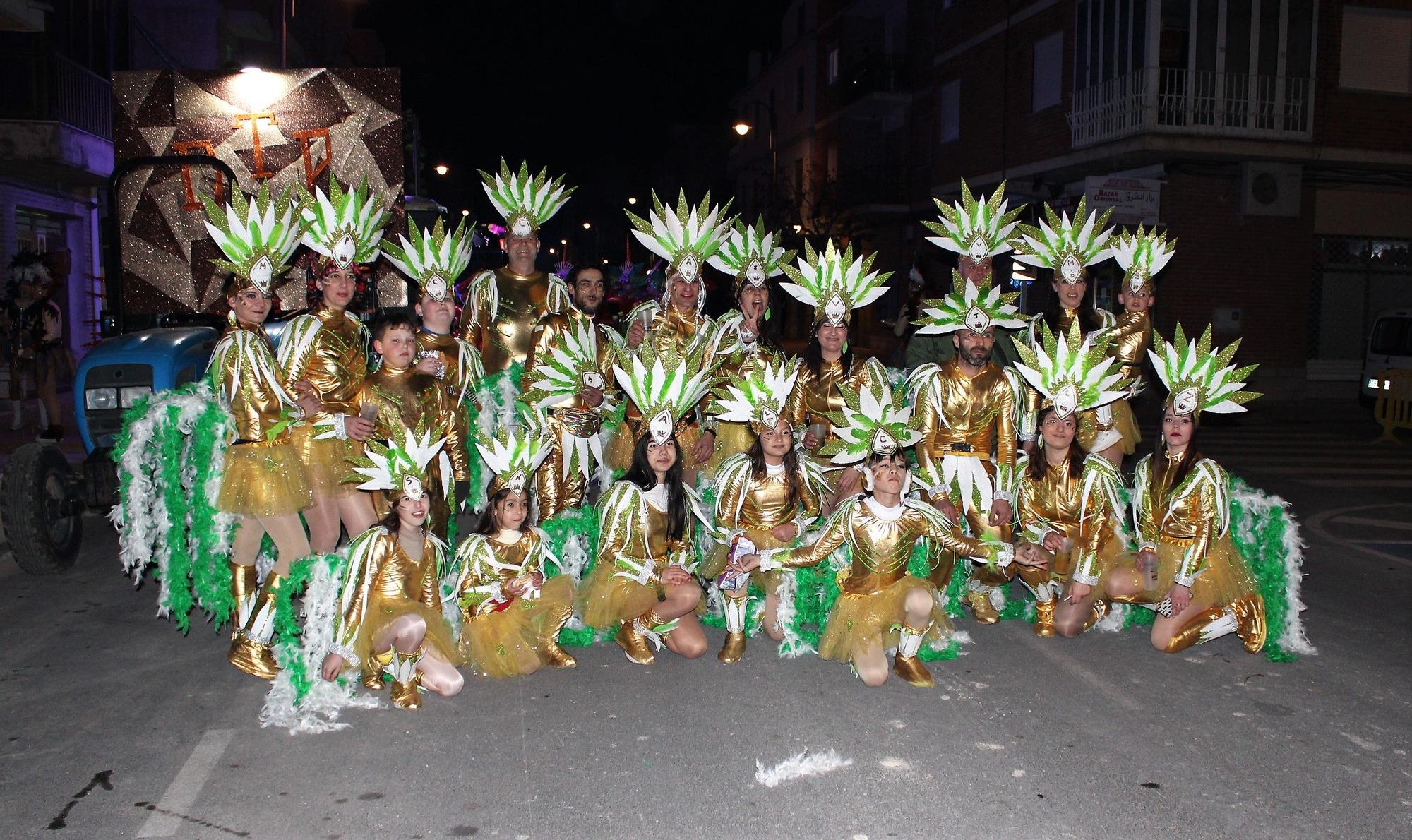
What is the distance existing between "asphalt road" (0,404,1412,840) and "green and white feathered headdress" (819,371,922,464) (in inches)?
40.8

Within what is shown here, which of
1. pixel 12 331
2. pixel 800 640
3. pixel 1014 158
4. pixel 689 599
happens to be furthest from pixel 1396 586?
pixel 1014 158

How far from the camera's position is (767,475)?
18.2 feet

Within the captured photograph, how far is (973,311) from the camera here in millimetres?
5980

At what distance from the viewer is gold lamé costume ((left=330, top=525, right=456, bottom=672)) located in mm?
4570

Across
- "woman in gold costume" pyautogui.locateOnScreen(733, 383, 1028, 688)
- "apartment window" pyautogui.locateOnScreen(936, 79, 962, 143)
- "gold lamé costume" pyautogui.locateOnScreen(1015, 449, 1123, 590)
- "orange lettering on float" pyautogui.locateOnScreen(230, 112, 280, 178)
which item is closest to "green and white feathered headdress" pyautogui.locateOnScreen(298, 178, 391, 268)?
"woman in gold costume" pyautogui.locateOnScreen(733, 383, 1028, 688)

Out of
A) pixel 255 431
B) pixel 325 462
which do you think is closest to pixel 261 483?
pixel 255 431

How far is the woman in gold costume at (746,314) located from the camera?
22.0ft

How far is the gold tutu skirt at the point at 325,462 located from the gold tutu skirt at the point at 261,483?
0.41 feet

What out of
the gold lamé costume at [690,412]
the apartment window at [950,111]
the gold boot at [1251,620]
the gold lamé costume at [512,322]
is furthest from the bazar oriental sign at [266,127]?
the apartment window at [950,111]

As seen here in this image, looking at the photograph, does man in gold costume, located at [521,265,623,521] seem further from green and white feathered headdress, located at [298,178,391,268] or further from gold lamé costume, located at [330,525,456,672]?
gold lamé costume, located at [330,525,456,672]

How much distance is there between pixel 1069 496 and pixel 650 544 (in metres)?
2.18

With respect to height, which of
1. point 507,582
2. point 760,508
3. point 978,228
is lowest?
point 507,582

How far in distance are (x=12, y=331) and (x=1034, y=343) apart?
1105 cm

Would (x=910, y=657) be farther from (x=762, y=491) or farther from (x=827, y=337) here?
(x=827, y=337)
